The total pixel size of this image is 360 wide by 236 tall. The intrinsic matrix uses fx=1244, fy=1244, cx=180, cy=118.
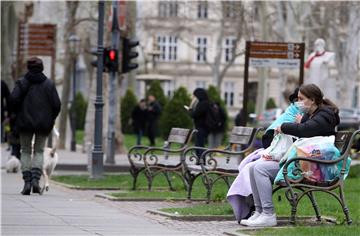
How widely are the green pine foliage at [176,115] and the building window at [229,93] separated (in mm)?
54070

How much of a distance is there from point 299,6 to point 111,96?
92.3ft

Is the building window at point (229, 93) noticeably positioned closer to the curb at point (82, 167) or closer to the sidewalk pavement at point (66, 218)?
the curb at point (82, 167)

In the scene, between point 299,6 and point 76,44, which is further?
point 299,6

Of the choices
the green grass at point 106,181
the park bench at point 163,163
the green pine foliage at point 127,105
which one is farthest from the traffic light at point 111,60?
the green pine foliage at point 127,105

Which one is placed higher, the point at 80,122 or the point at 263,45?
the point at 263,45

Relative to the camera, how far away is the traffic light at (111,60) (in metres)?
23.9

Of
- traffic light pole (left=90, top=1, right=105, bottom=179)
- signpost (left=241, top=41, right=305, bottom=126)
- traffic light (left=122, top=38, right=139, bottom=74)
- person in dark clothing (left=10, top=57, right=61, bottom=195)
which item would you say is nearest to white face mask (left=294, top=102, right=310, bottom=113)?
person in dark clothing (left=10, top=57, right=61, bottom=195)

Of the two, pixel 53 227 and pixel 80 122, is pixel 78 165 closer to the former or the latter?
pixel 53 227

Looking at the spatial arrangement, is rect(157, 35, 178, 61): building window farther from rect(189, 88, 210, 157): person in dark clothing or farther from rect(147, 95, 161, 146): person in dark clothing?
rect(189, 88, 210, 157): person in dark clothing

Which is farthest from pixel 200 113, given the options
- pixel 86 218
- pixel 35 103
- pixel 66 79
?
pixel 66 79

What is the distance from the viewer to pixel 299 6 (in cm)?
5472

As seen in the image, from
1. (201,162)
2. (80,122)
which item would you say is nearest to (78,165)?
(201,162)

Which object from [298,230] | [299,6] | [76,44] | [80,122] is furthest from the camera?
[80,122]

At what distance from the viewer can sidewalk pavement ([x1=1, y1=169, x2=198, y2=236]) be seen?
12.4 metres
